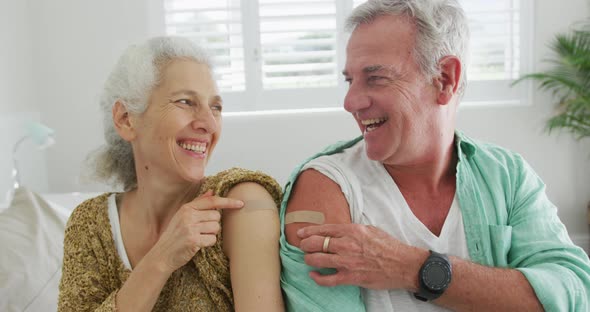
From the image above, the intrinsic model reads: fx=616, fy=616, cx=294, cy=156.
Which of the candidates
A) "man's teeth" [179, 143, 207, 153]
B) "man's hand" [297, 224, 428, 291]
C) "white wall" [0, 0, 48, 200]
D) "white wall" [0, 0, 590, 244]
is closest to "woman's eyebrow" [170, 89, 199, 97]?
"man's teeth" [179, 143, 207, 153]

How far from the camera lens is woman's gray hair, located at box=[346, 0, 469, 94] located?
4.31 feet

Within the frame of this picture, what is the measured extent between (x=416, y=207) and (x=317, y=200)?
24 centimetres

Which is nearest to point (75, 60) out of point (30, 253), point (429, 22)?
point (30, 253)

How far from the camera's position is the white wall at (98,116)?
381 centimetres

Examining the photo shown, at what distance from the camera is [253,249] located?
1.25 m

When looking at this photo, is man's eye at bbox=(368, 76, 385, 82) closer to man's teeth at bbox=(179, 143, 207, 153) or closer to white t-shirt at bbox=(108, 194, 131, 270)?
man's teeth at bbox=(179, 143, 207, 153)

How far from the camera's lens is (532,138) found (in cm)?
410

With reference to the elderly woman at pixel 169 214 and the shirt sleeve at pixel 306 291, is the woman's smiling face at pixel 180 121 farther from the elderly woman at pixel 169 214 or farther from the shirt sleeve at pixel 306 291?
the shirt sleeve at pixel 306 291

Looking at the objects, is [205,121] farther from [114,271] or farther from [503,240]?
[503,240]

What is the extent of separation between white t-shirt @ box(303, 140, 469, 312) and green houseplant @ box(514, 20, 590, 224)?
2898 millimetres

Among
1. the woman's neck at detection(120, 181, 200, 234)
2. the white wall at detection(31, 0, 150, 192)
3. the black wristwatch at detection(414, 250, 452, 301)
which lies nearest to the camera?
the black wristwatch at detection(414, 250, 452, 301)

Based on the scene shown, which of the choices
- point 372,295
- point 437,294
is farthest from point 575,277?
point 372,295

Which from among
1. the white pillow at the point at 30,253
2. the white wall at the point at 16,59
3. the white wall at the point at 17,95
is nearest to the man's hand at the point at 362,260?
the white pillow at the point at 30,253

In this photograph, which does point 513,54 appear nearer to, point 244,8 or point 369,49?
point 244,8
